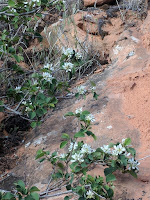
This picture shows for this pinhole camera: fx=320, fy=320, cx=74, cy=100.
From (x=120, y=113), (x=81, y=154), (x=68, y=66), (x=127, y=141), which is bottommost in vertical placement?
(x=120, y=113)

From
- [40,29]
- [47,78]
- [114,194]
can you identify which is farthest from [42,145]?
[40,29]

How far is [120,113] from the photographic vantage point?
321cm

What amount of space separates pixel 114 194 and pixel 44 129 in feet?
4.82

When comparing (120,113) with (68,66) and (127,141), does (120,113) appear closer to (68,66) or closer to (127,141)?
(68,66)

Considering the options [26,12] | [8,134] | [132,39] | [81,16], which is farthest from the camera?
[81,16]

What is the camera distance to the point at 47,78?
2.51 metres

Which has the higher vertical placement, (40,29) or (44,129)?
(40,29)

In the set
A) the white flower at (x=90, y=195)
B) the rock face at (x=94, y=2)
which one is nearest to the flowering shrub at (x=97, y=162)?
the white flower at (x=90, y=195)

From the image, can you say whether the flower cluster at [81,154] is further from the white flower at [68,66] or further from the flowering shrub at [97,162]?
the white flower at [68,66]

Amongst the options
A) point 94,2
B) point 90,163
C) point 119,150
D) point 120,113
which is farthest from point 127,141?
point 94,2

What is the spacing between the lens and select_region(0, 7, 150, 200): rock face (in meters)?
2.44

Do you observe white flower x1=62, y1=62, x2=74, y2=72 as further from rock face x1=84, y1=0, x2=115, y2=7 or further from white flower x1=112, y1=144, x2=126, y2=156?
rock face x1=84, y1=0, x2=115, y2=7

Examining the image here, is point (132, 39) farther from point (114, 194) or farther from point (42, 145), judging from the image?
point (114, 194)

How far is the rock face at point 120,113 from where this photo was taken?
244 centimetres
